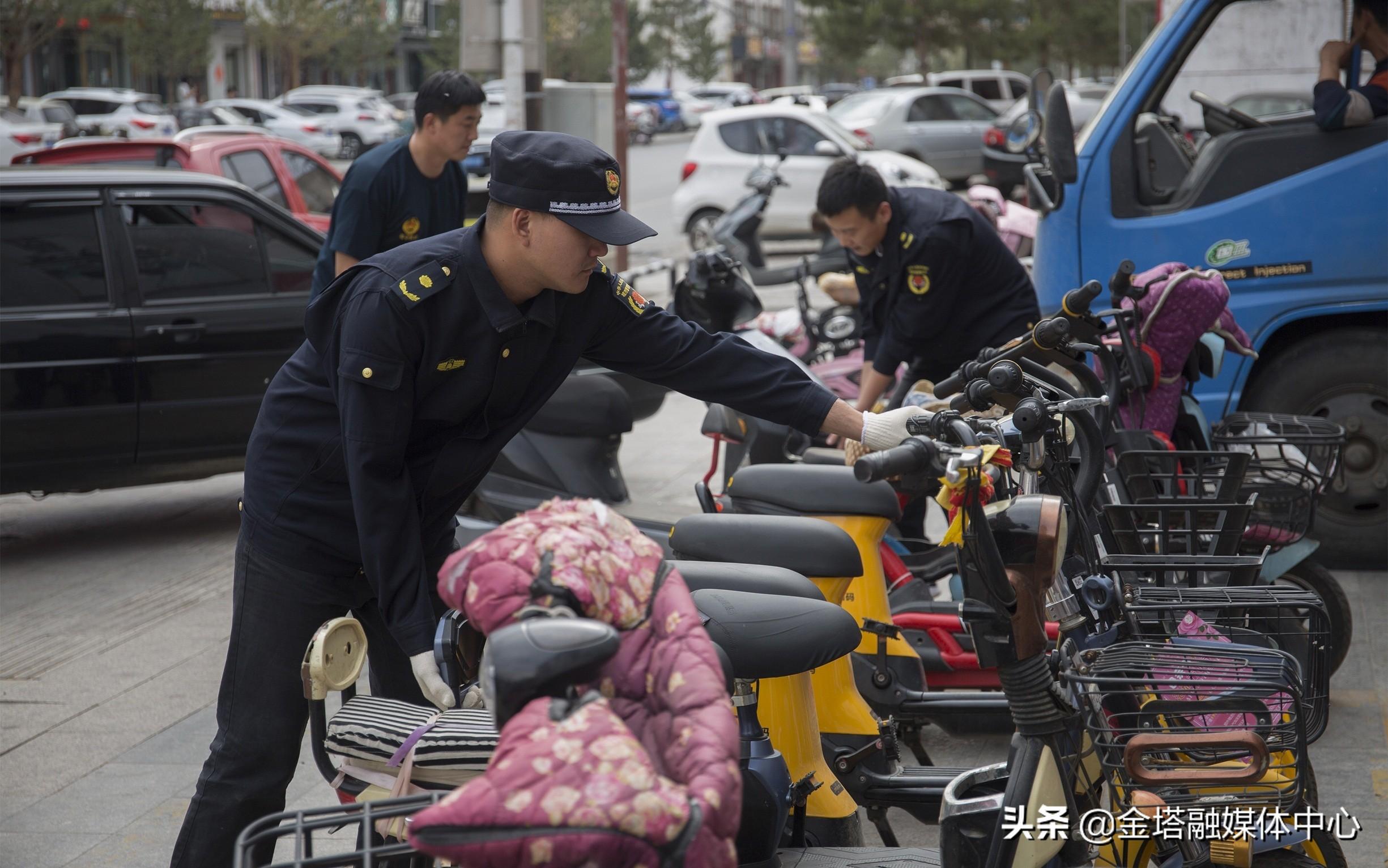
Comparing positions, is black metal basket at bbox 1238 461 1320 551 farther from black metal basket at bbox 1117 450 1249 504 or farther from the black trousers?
the black trousers

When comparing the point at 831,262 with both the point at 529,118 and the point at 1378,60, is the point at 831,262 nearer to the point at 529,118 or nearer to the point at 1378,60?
the point at 529,118

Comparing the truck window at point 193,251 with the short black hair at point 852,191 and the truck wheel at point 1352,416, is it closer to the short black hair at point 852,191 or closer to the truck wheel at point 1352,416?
the short black hair at point 852,191

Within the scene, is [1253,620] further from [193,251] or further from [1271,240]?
[193,251]

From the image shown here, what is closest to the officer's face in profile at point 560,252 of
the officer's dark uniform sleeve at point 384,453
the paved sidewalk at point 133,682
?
the officer's dark uniform sleeve at point 384,453

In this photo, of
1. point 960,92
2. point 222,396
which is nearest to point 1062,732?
A: point 222,396

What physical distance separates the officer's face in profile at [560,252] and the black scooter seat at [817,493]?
4.18ft

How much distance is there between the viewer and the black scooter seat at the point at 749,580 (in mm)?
2824

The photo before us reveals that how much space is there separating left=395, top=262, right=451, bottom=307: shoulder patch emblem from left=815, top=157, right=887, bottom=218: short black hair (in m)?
2.38

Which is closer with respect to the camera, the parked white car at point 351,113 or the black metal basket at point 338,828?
the black metal basket at point 338,828

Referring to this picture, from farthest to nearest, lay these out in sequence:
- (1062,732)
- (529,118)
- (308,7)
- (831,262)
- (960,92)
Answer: (308,7) < (960,92) < (529,118) < (831,262) < (1062,732)

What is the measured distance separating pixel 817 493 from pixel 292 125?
3628cm

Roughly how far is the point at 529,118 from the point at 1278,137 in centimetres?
562

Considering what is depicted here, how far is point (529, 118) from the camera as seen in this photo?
992 centimetres

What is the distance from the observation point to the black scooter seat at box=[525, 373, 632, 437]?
18.2ft
